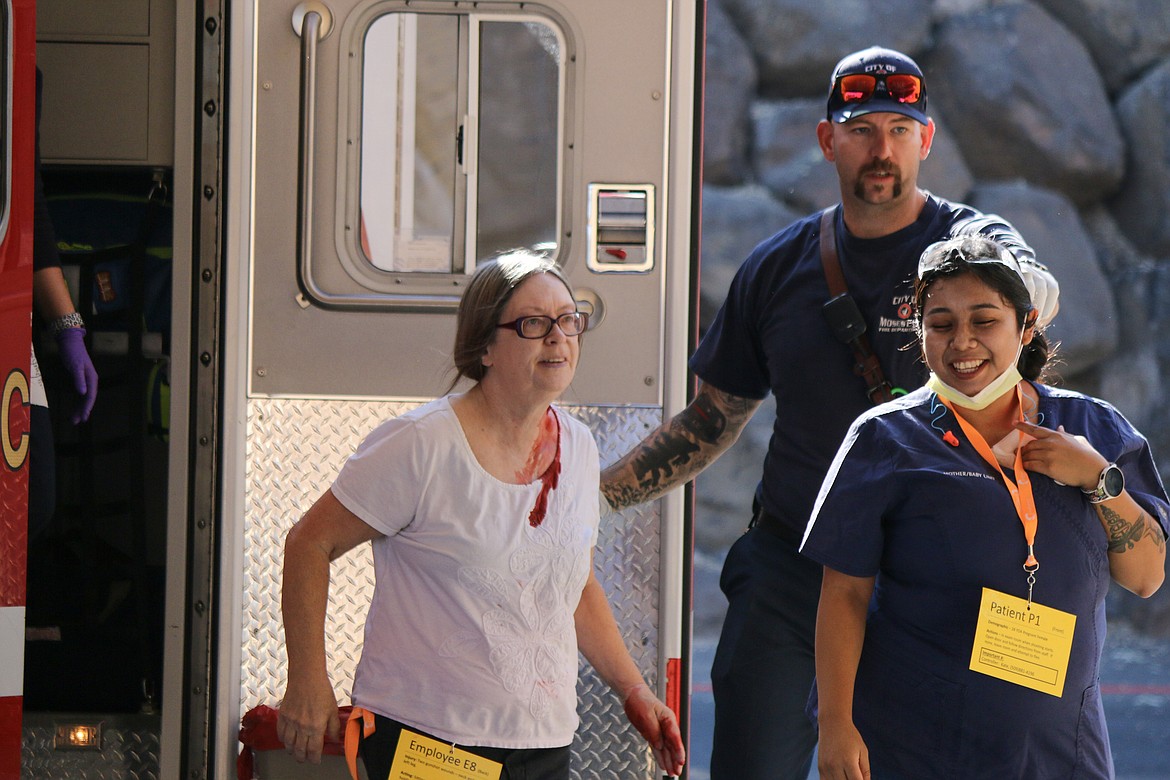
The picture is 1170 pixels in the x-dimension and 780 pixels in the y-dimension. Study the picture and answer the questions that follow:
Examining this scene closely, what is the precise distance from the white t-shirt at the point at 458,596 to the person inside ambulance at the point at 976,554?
46 cm

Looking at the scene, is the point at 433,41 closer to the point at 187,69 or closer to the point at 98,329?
the point at 187,69

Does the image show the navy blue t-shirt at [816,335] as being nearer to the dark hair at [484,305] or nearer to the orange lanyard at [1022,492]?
the orange lanyard at [1022,492]

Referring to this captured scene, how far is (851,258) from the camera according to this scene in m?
2.90

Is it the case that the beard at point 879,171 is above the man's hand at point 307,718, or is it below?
above

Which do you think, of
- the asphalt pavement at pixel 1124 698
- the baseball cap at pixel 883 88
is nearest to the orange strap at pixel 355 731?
the baseball cap at pixel 883 88

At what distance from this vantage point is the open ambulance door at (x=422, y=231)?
10.1ft

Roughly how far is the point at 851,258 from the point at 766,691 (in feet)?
3.26

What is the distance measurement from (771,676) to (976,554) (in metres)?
0.93

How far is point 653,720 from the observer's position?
2.36 meters

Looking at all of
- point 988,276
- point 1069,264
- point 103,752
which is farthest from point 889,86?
point 1069,264

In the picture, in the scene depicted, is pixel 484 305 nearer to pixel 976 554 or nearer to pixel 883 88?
pixel 976 554

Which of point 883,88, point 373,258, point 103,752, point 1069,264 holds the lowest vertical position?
point 103,752

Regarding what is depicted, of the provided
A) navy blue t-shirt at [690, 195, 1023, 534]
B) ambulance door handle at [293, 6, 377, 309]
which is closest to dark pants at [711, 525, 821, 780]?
navy blue t-shirt at [690, 195, 1023, 534]

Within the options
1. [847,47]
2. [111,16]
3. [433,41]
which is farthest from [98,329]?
[847,47]
